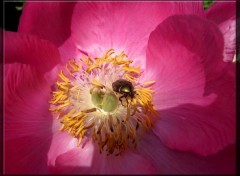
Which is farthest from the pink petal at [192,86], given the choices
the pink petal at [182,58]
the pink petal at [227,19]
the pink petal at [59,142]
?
the pink petal at [59,142]

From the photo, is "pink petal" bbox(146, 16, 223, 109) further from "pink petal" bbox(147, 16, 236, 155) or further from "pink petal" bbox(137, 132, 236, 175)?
"pink petal" bbox(137, 132, 236, 175)

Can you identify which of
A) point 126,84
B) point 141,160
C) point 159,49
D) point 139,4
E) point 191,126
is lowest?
point 141,160

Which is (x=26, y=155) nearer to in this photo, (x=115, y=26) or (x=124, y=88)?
(x=124, y=88)

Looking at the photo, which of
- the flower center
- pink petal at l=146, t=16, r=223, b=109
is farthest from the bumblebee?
pink petal at l=146, t=16, r=223, b=109

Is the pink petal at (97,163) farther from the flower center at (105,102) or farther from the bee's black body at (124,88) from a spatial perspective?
the bee's black body at (124,88)

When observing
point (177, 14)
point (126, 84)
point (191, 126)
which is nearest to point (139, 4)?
point (177, 14)

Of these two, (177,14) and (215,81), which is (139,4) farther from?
(215,81)
